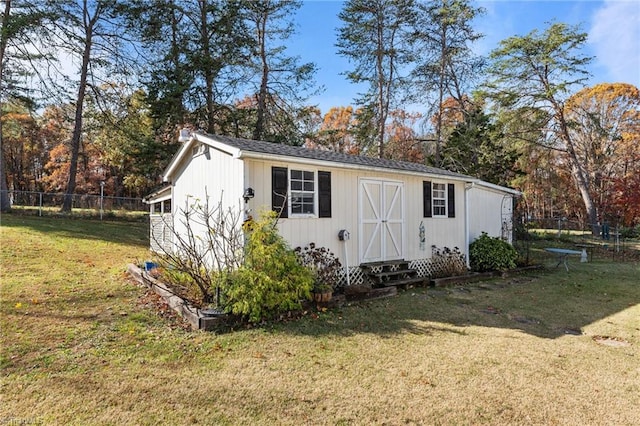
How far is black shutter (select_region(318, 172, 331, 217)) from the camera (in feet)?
23.0

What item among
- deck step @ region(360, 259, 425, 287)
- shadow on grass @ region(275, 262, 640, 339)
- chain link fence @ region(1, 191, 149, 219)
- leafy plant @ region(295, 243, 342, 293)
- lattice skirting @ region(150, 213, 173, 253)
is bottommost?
shadow on grass @ region(275, 262, 640, 339)

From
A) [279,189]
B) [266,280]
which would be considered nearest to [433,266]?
[279,189]

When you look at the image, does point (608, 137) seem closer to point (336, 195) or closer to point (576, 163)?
point (576, 163)

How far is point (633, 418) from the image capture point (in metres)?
2.92

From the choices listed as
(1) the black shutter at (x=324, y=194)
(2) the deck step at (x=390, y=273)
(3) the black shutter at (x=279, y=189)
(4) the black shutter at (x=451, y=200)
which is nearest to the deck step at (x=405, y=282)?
(2) the deck step at (x=390, y=273)

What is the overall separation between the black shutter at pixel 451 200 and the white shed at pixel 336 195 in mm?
27

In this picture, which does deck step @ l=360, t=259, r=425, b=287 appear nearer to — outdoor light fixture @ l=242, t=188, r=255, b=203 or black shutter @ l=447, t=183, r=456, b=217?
black shutter @ l=447, t=183, r=456, b=217

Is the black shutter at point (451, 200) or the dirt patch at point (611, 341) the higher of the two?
the black shutter at point (451, 200)

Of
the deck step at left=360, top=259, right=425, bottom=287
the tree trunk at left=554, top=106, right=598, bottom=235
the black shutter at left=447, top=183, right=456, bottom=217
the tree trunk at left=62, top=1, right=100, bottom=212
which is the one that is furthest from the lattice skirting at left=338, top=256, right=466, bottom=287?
the tree trunk at left=62, top=1, right=100, bottom=212

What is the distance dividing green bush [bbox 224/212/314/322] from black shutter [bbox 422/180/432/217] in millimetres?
4321

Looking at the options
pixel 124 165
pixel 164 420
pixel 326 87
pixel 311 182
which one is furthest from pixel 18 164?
pixel 164 420

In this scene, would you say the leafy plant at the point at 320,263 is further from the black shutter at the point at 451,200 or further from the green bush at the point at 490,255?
the green bush at the point at 490,255

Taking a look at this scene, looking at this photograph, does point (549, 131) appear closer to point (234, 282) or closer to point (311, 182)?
point (311, 182)

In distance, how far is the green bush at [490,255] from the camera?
9.75 m
